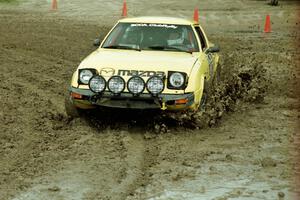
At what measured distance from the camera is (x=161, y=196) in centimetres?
616

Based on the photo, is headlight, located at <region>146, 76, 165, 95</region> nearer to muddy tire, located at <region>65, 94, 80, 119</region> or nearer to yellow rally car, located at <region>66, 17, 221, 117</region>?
yellow rally car, located at <region>66, 17, 221, 117</region>

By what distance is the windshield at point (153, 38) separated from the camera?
995 cm

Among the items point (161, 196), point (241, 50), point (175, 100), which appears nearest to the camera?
point (161, 196)

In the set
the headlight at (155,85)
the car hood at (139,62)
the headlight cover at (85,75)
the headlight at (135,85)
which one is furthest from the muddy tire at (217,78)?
the headlight cover at (85,75)

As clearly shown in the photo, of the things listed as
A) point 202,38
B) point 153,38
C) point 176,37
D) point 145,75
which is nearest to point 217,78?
point 202,38

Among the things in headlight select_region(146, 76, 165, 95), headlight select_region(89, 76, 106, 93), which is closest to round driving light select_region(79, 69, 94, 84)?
headlight select_region(89, 76, 106, 93)

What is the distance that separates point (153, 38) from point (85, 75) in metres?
1.63

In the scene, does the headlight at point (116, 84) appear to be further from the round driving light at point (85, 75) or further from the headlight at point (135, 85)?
the round driving light at point (85, 75)

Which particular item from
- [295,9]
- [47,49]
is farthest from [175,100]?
[295,9]

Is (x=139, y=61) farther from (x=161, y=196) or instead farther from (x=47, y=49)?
(x=47, y=49)

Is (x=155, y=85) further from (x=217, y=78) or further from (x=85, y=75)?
(x=217, y=78)

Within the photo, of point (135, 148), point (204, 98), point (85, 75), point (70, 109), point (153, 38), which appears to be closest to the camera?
point (135, 148)

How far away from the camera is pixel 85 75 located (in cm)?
891

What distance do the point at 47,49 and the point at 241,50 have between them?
217 inches
